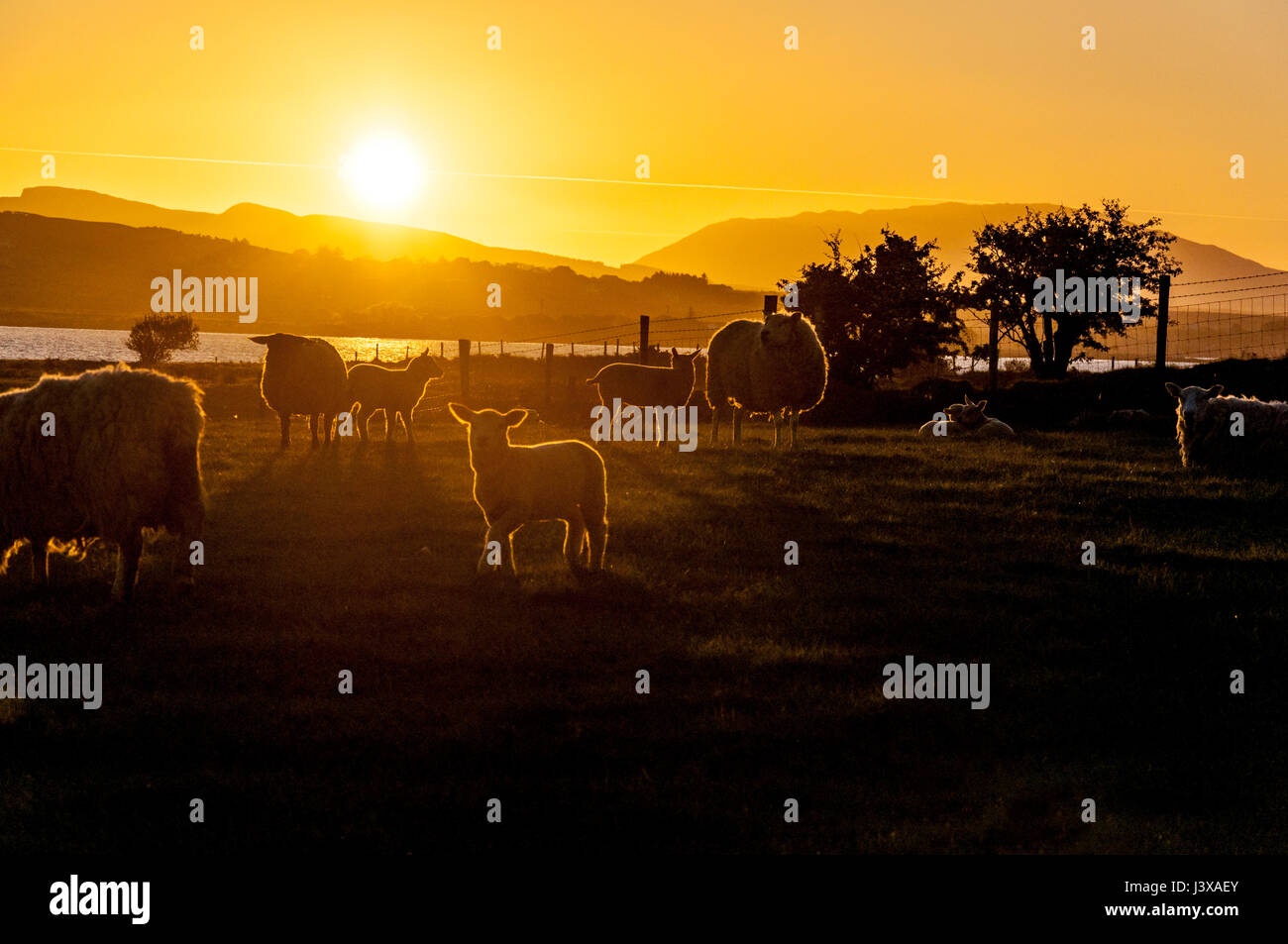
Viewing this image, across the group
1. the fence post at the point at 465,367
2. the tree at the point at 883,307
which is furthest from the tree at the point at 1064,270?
the fence post at the point at 465,367

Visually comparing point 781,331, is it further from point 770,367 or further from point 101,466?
point 101,466

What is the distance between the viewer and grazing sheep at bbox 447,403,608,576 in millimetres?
9750

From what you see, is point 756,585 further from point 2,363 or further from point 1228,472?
point 2,363

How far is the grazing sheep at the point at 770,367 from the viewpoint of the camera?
2028 cm

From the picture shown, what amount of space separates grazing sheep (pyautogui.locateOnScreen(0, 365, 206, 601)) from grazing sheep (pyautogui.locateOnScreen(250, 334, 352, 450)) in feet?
34.6

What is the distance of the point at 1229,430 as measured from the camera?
55.5 feet

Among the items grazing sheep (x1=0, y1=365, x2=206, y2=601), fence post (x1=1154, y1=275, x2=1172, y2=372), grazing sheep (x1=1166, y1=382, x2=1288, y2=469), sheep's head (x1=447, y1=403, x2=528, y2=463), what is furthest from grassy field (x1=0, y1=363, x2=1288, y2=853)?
fence post (x1=1154, y1=275, x2=1172, y2=372)

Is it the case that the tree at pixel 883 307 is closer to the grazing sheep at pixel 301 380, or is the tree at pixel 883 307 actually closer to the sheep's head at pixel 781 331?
the sheep's head at pixel 781 331

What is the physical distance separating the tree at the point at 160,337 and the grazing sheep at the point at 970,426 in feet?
206

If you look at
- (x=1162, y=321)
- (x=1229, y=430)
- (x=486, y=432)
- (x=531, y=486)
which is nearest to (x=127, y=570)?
(x=486, y=432)

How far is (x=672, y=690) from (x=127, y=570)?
509 centimetres

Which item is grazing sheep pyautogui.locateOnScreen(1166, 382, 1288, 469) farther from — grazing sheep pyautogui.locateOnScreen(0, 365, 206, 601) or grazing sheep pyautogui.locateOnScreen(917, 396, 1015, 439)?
grazing sheep pyautogui.locateOnScreen(0, 365, 206, 601)

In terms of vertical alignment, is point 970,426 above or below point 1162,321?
below

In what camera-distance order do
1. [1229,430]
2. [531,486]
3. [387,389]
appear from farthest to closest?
1. [387,389]
2. [1229,430]
3. [531,486]
